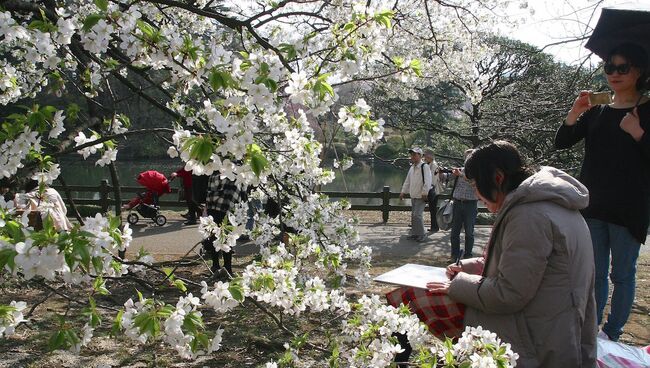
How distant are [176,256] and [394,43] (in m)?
5.30

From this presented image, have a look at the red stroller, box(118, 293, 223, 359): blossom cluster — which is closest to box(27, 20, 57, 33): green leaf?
box(118, 293, 223, 359): blossom cluster

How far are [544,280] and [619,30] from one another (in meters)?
1.89

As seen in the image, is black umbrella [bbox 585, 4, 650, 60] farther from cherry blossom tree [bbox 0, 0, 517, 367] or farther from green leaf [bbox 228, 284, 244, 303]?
green leaf [bbox 228, 284, 244, 303]

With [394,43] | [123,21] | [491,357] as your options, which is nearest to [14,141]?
[123,21]

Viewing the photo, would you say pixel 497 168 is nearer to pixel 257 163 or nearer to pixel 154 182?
pixel 257 163

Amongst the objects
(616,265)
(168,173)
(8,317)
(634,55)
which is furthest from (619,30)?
(168,173)

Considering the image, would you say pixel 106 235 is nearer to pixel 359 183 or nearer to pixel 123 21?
pixel 123 21

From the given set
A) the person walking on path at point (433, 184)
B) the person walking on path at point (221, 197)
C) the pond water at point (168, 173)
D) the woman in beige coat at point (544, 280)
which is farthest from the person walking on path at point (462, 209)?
the pond water at point (168, 173)

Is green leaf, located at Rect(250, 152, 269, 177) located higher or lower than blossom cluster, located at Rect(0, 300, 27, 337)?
higher

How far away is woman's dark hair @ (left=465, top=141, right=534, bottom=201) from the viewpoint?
243cm

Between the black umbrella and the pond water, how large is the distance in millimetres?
16489

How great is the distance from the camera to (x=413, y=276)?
283cm

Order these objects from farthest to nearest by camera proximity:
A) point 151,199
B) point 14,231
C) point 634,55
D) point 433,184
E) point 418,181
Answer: point 151,199, point 433,184, point 418,181, point 634,55, point 14,231

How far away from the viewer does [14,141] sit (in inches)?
81.5
